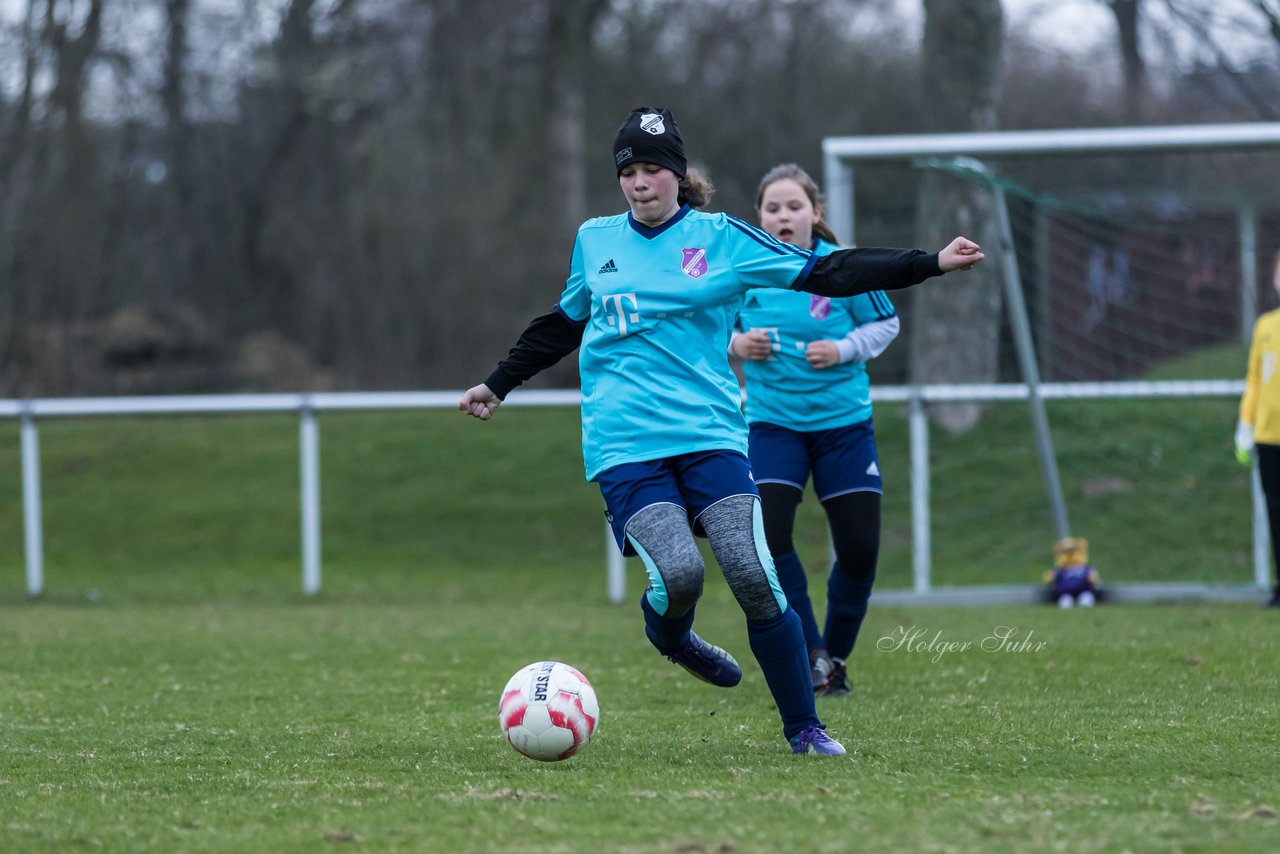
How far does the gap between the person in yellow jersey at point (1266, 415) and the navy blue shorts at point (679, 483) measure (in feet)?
17.4

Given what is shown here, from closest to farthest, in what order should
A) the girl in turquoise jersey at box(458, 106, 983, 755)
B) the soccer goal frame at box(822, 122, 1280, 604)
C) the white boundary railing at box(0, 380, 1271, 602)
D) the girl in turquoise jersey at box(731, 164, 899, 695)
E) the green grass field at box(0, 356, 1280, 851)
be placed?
1. the green grass field at box(0, 356, 1280, 851)
2. the girl in turquoise jersey at box(458, 106, 983, 755)
3. the girl in turquoise jersey at box(731, 164, 899, 695)
4. the soccer goal frame at box(822, 122, 1280, 604)
5. the white boundary railing at box(0, 380, 1271, 602)

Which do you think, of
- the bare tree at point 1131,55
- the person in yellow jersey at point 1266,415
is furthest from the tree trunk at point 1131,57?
the person in yellow jersey at point 1266,415

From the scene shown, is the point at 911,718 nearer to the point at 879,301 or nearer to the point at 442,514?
the point at 879,301

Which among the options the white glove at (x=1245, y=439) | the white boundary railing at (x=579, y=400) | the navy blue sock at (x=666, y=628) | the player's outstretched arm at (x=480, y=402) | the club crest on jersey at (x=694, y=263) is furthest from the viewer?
the white boundary railing at (x=579, y=400)

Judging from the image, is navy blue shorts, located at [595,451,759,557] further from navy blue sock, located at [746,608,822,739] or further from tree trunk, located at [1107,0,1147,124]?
tree trunk, located at [1107,0,1147,124]

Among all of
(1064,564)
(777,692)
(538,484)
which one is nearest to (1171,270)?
(1064,564)

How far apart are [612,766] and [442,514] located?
10086 mm

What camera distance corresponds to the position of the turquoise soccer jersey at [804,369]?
20.5ft

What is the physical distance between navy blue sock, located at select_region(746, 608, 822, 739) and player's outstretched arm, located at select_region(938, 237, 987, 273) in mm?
1187

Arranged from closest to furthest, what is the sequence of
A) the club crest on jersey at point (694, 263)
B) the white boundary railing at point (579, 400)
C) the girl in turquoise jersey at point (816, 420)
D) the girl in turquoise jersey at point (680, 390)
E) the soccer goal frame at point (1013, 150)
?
the girl in turquoise jersey at point (680, 390) → the club crest on jersey at point (694, 263) → the girl in turquoise jersey at point (816, 420) → the soccer goal frame at point (1013, 150) → the white boundary railing at point (579, 400)

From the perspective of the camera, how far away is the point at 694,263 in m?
4.75

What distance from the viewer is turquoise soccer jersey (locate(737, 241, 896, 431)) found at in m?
6.26

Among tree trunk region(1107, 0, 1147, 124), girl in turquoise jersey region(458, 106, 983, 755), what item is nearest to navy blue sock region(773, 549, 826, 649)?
girl in turquoise jersey region(458, 106, 983, 755)

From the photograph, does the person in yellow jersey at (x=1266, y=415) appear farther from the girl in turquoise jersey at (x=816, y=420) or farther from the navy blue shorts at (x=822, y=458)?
the navy blue shorts at (x=822, y=458)
